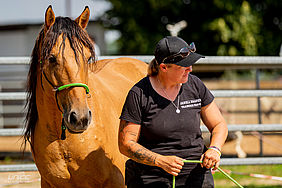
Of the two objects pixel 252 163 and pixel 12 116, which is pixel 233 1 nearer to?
pixel 12 116

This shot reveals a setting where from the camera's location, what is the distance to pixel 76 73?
108 inches

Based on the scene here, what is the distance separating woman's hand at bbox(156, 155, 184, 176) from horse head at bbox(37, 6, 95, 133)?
549 millimetres

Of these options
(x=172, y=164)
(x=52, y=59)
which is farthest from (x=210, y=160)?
(x=52, y=59)

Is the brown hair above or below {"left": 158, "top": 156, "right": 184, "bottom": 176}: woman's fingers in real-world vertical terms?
above

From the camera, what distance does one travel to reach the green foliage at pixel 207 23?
16.5 metres

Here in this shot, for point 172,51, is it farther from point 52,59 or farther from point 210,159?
point 52,59

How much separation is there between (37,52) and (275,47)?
16.0 meters

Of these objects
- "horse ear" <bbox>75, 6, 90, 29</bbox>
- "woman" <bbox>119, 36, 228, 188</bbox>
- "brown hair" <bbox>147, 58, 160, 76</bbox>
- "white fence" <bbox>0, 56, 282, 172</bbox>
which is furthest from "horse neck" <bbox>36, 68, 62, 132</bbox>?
"white fence" <bbox>0, 56, 282, 172</bbox>

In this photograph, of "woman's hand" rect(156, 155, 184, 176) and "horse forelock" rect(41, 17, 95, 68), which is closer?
"woman's hand" rect(156, 155, 184, 176)

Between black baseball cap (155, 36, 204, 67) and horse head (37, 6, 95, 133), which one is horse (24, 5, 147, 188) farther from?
black baseball cap (155, 36, 204, 67)

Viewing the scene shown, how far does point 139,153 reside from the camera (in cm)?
253

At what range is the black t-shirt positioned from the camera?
261cm

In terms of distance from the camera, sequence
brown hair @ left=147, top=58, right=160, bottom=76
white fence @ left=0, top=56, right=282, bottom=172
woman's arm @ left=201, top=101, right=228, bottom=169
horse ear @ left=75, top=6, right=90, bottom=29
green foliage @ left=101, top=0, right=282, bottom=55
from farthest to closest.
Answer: green foliage @ left=101, top=0, right=282, bottom=55, white fence @ left=0, top=56, right=282, bottom=172, horse ear @ left=75, top=6, right=90, bottom=29, brown hair @ left=147, top=58, right=160, bottom=76, woman's arm @ left=201, top=101, right=228, bottom=169

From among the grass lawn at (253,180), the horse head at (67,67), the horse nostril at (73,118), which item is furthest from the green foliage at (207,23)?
the horse nostril at (73,118)
